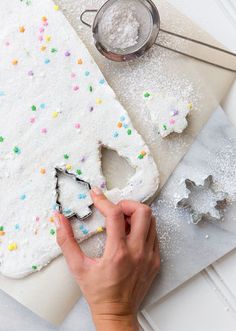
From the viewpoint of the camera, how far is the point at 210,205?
4.09ft

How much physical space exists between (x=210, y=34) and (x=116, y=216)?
463 mm

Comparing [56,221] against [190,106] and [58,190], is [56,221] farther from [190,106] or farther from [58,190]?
[190,106]

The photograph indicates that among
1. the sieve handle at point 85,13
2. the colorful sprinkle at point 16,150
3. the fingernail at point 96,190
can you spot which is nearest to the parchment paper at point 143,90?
the sieve handle at point 85,13

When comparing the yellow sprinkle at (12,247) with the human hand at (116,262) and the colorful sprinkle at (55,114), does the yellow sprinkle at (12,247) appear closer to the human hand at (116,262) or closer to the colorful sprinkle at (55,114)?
the human hand at (116,262)

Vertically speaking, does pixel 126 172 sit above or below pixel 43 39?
below

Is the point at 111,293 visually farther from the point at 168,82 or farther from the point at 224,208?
the point at 168,82

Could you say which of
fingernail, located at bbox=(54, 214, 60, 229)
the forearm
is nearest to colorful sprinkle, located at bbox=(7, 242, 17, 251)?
fingernail, located at bbox=(54, 214, 60, 229)

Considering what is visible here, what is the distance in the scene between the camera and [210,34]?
51.8 inches

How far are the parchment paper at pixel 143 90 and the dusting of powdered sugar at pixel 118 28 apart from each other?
2.1 inches

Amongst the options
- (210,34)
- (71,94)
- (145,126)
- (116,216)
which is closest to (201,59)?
(210,34)

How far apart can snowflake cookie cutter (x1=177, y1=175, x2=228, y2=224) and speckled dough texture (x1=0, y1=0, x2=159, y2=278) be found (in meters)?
0.07

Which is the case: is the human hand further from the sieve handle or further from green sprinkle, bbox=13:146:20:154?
the sieve handle

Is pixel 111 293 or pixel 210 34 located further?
pixel 210 34

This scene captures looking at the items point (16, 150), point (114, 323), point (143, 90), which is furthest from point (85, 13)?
point (114, 323)
